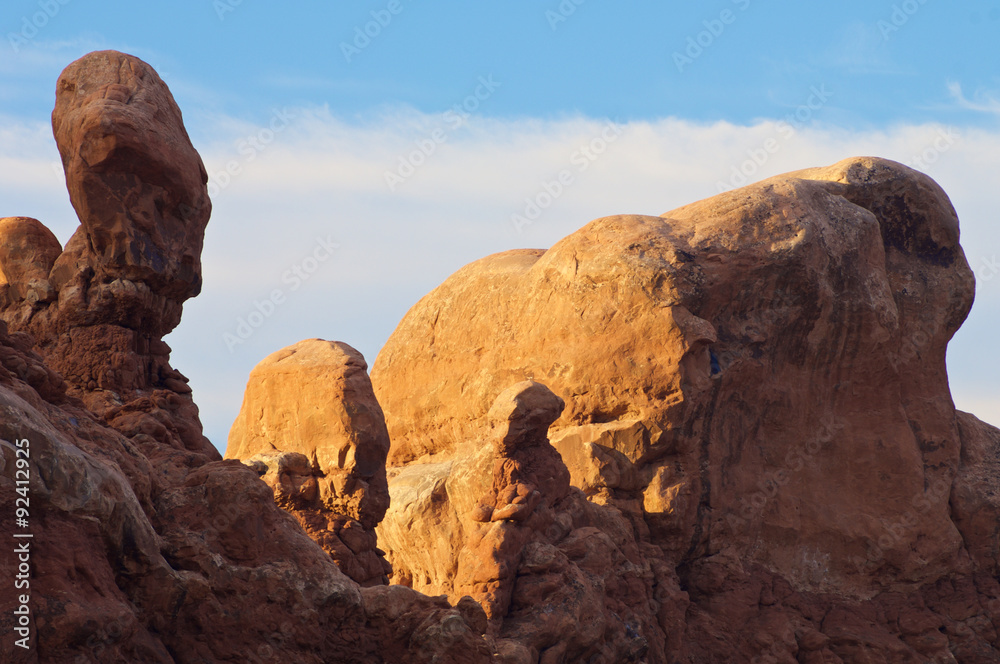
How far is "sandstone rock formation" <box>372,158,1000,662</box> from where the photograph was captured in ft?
42.3

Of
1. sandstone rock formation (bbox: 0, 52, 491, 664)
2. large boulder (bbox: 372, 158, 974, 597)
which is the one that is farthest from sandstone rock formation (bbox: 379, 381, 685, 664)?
sandstone rock formation (bbox: 0, 52, 491, 664)

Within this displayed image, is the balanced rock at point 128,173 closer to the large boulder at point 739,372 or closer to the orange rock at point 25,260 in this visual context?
the orange rock at point 25,260

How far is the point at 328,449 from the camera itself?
9672 millimetres

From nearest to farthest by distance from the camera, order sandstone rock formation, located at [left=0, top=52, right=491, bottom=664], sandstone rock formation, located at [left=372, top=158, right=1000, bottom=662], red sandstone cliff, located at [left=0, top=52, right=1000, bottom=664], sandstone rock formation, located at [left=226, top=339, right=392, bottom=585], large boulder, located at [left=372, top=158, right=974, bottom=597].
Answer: sandstone rock formation, located at [left=0, top=52, right=491, bottom=664], red sandstone cliff, located at [left=0, top=52, right=1000, bottom=664], sandstone rock formation, located at [left=226, top=339, right=392, bottom=585], sandstone rock formation, located at [left=372, top=158, right=1000, bottom=662], large boulder, located at [left=372, top=158, right=974, bottom=597]

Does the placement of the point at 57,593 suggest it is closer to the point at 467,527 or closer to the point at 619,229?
the point at 467,527

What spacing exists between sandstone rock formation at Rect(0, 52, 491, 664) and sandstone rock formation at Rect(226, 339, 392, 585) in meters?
0.08

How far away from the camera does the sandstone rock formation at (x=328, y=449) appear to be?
30.4 feet

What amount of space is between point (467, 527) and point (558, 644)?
1.45 meters

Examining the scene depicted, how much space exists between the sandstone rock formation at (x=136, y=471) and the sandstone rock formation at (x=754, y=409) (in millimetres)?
4071

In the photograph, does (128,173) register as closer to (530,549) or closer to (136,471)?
(136,471)

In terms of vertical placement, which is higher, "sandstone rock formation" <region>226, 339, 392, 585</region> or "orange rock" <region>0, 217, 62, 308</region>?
"orange rock" <region>0, 217, 62, 308</region>

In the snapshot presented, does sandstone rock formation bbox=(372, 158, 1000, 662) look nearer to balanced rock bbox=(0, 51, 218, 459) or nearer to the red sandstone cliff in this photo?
the red sandstone cliff

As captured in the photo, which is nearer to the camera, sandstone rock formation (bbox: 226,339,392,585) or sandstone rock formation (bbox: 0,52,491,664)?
sandstone rock formation (bbox: 0,52,491,664)

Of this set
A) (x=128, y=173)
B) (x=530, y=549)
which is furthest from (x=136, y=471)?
(x=530, y=549)
